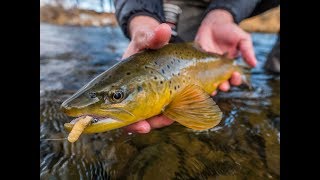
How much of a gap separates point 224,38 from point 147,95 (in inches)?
45.2

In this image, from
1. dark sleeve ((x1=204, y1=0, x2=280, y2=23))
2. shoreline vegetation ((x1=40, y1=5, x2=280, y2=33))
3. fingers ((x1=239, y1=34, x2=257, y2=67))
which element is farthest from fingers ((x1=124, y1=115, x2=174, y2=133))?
shoreline vegetation ((x1=40, y1=5, x2=280, y2=33))

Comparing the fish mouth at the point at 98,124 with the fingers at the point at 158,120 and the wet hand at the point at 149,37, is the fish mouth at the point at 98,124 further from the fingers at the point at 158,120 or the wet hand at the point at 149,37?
the wet hand at the point at 149,37

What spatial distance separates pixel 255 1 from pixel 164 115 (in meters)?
1.82

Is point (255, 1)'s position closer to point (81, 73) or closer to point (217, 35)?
point (217, 35)

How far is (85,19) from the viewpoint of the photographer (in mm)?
11859

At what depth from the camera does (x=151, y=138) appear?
2301mm

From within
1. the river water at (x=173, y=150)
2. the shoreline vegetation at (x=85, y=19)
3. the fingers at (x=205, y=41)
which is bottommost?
the river water at (x=173, y=150)

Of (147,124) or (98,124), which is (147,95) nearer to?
(147,124)

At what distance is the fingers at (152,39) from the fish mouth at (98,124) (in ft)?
1.68

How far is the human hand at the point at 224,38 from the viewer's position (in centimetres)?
261

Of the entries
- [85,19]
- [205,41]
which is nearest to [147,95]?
[205,41]

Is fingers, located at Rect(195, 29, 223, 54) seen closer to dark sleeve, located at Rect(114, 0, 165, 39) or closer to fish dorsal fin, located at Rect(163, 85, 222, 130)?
dark sleeve, located at Rect(114, 0, 165, 39)

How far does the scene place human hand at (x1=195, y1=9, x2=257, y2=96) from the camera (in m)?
2.61

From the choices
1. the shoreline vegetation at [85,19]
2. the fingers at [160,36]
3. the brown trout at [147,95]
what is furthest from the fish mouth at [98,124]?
the shoreline vegetation at [85,19]
